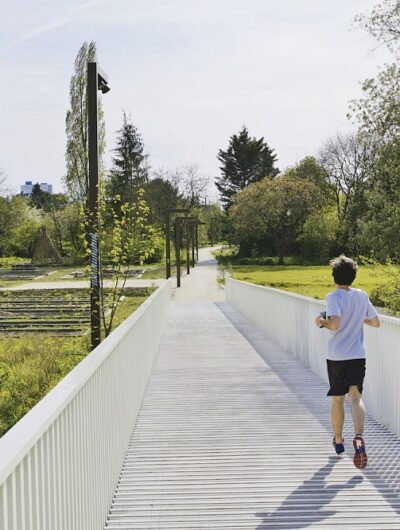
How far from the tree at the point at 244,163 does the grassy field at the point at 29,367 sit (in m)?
70.1

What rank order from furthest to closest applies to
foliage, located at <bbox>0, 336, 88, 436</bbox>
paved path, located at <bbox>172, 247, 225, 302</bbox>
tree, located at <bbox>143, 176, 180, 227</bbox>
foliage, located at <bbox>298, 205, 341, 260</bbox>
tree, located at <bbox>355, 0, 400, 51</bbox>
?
tree, located at <bbox>143, 176, 180, 227</bbox> < foliage, located at <bbox>298, 205, 341, 260</bbox> < paved path, located at <bbox>172, 247, 225, 302</bbox> < tree, located at <bbox>355, 0, 400, 51</bbox> < foliage, located at <bbox>0, 336, 88, 436</bbox>

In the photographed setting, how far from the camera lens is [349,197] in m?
62.0

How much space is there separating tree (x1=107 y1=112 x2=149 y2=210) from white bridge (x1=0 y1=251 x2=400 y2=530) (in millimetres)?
65858

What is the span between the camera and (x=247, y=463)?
536cm

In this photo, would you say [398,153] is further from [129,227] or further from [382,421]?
[382,421]

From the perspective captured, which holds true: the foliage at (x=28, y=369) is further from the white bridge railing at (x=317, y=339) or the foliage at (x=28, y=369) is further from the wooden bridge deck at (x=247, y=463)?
the white bridge railing at (x=317, y=339)

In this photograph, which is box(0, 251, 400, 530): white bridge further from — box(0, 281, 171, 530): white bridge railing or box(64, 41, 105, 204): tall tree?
box(64, 41, 105, 204): tall tree

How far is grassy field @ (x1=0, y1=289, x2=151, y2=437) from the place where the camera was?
32.3 ft

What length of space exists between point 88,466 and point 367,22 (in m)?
20.2

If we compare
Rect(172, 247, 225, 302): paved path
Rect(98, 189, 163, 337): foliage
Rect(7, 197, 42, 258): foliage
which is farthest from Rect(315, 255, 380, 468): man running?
Rect(7, 197, 42, 258): foliage

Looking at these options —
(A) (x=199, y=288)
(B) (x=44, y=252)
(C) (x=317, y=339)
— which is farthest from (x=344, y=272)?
(B) (x=44, y=252)

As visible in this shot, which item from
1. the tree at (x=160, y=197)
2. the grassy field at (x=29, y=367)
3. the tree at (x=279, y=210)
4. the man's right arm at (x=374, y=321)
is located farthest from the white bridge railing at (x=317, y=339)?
the tree at (x=160, y=197)

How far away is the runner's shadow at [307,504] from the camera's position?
4168 mm

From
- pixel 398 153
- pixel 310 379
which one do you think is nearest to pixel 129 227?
pixel 310 379
